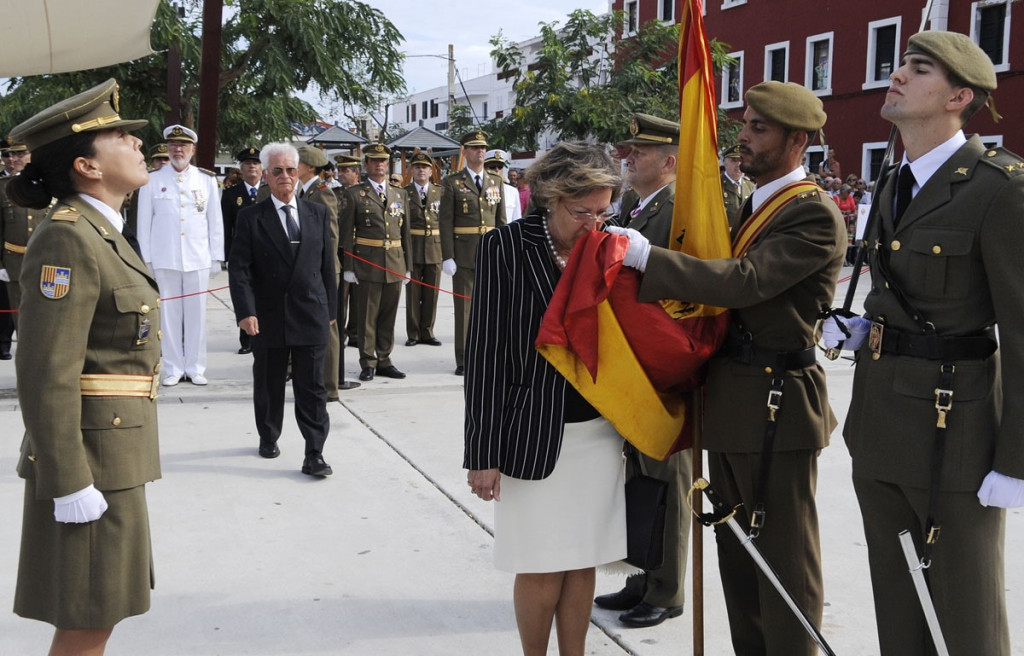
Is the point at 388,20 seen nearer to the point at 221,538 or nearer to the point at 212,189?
the point at 212,189

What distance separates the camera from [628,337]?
2.99m


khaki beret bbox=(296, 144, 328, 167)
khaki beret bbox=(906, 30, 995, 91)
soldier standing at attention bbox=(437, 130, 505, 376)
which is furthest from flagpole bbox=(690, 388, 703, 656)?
soldier standing at attention bbox=(437, 130, 505, 376)

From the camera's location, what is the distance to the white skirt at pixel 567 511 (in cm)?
311

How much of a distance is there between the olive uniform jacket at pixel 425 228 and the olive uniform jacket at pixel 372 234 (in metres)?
0.91

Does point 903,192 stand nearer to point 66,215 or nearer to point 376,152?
point 66,215

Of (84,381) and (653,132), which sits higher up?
(653,132)

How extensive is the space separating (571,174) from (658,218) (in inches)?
42.7

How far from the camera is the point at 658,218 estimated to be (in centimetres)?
401

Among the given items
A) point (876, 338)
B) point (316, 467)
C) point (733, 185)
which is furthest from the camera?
point (733, 185)

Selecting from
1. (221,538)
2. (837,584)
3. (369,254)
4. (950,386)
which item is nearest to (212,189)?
(369,254)

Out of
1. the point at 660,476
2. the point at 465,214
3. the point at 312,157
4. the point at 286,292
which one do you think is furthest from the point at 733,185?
the point at 660,476

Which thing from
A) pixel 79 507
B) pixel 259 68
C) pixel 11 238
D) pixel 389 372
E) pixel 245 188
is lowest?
pixel 389 372

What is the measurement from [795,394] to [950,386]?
52cm

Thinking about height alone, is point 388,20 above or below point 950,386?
above
